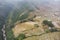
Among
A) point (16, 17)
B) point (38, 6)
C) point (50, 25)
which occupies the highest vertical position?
point (38, 6)

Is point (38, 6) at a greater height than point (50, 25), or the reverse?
point (38, 6)

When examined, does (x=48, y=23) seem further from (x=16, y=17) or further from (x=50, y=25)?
(x=16, y=17)

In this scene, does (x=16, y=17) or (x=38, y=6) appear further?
(x=38, y=6)

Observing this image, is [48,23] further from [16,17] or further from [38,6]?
[16,17]

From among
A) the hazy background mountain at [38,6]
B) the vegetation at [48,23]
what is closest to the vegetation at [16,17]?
the hazy background mountain at [38,6]

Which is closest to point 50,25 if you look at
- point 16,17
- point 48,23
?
point 48,23

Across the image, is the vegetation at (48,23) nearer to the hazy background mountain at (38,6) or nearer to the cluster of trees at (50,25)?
the cluster of trees at (50,25)

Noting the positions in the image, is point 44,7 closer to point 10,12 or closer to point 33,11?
point 33,11

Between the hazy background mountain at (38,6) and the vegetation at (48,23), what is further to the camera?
the hazy background mountain at (38,6)

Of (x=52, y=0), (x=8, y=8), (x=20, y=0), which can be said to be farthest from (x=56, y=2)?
(x=8, y=8)

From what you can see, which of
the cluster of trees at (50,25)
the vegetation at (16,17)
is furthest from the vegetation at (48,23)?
the vegetation at (16,17)

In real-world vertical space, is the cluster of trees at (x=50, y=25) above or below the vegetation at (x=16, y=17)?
below
